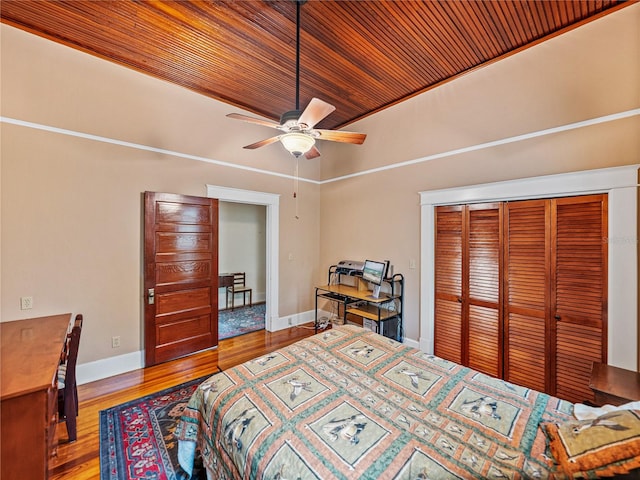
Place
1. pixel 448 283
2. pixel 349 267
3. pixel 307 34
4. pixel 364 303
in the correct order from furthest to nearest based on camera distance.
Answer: pixel 349 267 < pixel 364 303 < pixel 448 283 < pixel 307 34

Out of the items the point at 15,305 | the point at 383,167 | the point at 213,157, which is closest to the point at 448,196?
the point at 383,167

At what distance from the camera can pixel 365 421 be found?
1325 mm

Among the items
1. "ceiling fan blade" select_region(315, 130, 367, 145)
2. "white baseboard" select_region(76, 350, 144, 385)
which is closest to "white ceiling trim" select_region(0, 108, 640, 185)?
"ceiling fan blade" select_region(315, 130, 367, 145)

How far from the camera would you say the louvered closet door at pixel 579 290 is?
2.23m

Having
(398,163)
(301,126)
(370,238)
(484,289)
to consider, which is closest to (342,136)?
(301,126)

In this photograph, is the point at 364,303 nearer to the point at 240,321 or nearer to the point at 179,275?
the point at 240,321

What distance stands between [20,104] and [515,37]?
468 cm

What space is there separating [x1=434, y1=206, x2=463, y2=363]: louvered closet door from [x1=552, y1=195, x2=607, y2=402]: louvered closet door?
849mm

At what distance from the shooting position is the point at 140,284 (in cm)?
315

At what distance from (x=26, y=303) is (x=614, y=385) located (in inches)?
190

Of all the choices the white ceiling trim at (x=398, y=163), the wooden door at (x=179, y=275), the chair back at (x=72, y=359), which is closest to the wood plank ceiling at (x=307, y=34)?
the white ceiling trim at (x=398, y=163)

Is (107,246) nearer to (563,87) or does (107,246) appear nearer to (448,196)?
(448,196)

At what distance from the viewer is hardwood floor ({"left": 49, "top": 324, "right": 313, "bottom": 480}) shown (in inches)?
72.9

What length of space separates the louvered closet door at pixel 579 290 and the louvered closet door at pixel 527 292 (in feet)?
0.28
